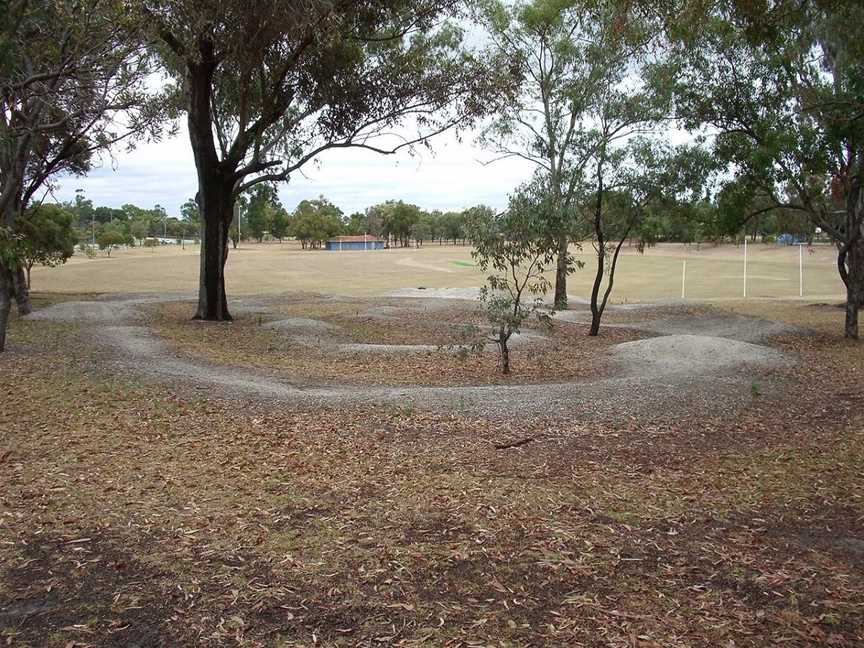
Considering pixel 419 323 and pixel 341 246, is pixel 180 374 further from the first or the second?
pixel 341 246

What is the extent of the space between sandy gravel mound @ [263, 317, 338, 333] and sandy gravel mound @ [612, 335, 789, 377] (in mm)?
7529

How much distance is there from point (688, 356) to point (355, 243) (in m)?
139

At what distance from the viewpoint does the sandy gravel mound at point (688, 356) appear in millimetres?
12742

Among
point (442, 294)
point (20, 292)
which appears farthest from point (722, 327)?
point (20, 292)

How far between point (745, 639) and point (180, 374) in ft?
31.9

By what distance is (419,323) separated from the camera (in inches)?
869

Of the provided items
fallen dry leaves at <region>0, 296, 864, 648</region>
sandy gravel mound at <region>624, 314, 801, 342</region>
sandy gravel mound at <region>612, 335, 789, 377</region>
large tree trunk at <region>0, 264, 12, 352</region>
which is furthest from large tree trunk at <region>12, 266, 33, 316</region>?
sandy gravel mound at <region>624, 314, 801, 342</region>

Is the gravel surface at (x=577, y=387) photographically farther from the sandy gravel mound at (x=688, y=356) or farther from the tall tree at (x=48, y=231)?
the tall tree at (x=48, y=231)

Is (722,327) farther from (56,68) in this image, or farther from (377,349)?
(56,68)

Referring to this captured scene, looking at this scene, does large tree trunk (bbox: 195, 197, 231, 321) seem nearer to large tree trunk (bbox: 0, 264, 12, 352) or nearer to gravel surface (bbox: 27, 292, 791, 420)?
gravel surface (bbox: 27, 292, 791, 420)

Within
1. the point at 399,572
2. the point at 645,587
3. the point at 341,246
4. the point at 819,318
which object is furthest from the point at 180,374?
the point at 341,246

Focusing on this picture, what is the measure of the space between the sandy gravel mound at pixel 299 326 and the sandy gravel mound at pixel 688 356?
296 inches

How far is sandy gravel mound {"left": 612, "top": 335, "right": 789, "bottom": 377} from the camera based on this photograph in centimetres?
1274

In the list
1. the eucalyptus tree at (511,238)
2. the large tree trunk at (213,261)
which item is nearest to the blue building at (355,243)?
the large tree trunk at (213,261)
